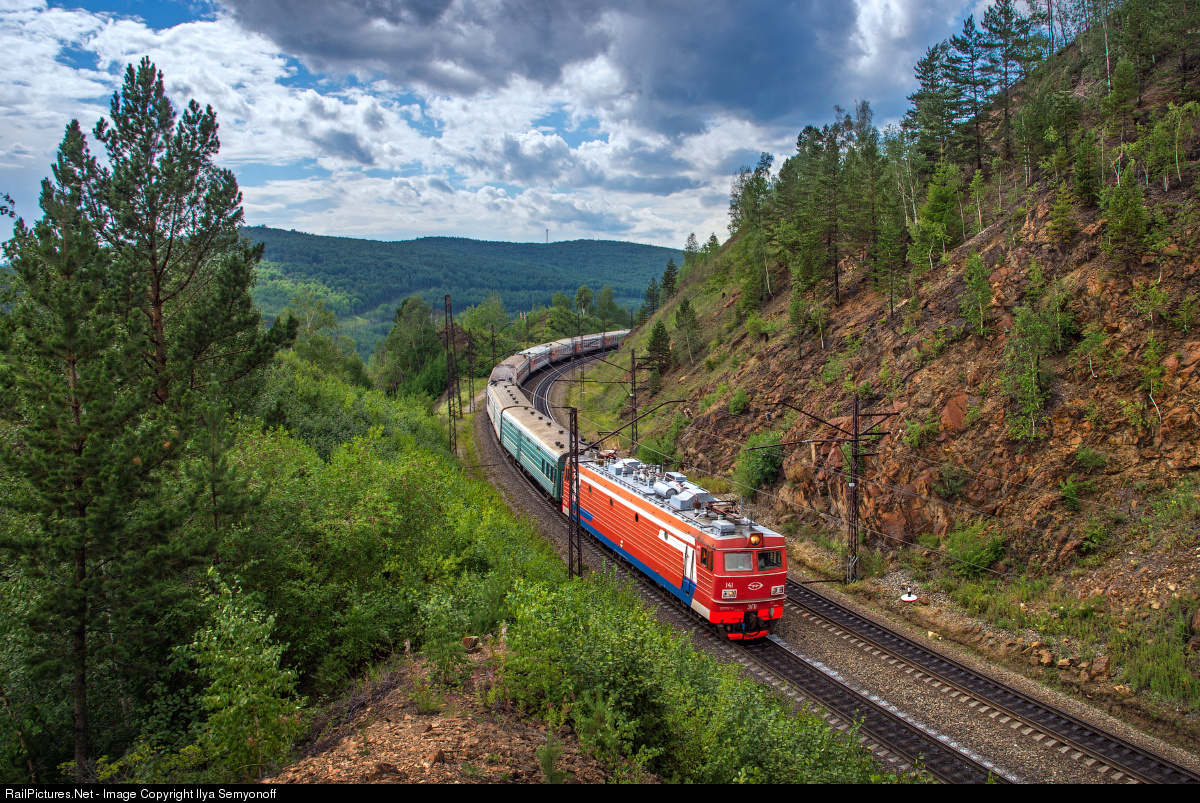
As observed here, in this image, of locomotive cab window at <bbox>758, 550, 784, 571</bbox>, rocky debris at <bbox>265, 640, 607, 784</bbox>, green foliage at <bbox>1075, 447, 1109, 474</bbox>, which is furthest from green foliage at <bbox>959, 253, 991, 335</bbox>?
rocky debris at <bbox>265, 640, 607, 784</bbox>

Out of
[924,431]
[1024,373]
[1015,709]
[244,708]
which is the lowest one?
[1015,709]

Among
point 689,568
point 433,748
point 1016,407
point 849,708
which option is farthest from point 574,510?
point 1016,407

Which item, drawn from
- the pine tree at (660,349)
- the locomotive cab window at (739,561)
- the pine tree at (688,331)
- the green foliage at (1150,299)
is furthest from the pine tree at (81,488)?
the pine tree at (660,349)

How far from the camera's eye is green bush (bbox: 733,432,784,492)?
2731cm

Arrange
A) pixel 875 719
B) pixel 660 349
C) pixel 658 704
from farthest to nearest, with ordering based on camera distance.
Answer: pixel 660 349 → pixel 875 719 → pixel 658 704

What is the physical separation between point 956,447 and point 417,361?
73.9 meters

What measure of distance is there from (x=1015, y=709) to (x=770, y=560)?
6241 mm

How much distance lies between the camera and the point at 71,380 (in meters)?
11.8

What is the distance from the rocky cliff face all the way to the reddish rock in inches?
1.5

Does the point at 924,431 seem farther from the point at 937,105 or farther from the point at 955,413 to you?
the point at 937,105

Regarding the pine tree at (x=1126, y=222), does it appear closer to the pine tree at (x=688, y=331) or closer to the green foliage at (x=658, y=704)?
the green foliage at (x=658, y=704)

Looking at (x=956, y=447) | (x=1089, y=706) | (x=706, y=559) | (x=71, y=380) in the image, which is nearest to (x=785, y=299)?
(x=956, y=447)

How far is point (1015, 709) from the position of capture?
13.6 m

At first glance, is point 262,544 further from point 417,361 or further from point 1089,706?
point 417,361
